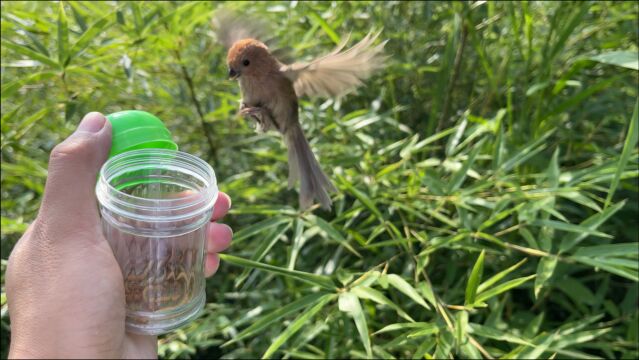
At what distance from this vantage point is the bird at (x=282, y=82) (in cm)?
110

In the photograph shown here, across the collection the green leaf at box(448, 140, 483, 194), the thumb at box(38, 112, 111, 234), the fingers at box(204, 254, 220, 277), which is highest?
the thumb at box(38, 112, 111, 234)

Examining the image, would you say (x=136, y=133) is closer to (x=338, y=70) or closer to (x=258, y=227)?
(x=338, y=70)

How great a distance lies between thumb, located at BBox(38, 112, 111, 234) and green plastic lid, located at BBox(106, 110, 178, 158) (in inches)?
1.1

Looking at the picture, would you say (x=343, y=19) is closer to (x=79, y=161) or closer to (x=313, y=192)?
(x=313, y=192)

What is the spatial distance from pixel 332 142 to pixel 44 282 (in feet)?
3.55

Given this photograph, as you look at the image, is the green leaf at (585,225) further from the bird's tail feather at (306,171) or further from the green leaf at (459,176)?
the bird's tail feather at (306,171)

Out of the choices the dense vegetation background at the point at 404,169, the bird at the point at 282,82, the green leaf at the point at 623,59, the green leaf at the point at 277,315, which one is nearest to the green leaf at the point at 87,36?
the dense vegetation background at the point at 404,169

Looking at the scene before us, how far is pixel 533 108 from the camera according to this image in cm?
174

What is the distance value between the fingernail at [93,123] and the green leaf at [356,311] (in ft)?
1.69

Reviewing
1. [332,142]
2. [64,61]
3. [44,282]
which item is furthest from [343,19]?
[44,282]

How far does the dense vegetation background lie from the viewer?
50.8 inches

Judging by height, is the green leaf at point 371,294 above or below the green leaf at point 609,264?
below

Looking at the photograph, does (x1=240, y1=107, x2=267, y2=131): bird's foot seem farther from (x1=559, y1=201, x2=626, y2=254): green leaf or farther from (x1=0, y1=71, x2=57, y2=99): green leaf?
(x1=559, y1=201, x2=626, y2=254): green leaf

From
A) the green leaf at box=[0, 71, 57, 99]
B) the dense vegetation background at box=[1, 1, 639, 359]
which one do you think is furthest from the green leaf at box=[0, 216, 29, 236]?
the green leaf at box=[0, 71, 57, 99]
